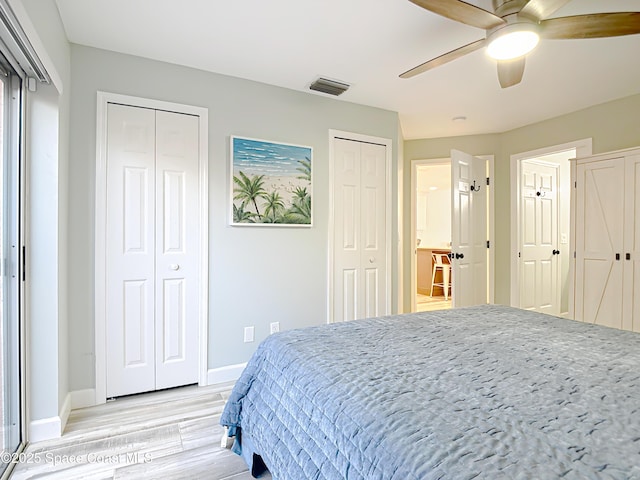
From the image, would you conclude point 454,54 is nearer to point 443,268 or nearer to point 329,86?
point 329,86

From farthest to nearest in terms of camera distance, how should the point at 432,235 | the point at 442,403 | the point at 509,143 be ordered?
1. the point at 432,235
2. the point at 509,143
3. the point at 442,403

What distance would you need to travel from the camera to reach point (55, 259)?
202 cm

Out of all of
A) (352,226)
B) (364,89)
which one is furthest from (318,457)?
(364,89)

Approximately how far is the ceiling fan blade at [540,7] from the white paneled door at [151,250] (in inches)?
87.6

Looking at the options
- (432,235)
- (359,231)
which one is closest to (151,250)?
(359,231)

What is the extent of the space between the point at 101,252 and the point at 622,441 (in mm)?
2777

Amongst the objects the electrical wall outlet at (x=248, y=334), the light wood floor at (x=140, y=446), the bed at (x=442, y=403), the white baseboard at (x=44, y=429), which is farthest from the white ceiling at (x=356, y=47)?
the light wood floor at (x=140, y=446)

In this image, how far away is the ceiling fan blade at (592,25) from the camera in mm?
1572

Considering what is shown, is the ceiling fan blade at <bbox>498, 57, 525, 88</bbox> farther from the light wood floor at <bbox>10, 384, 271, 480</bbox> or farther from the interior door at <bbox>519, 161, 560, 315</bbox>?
the light wood floor at <bbox>10, 384, 271, 480</bbox>

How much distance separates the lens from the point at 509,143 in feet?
14.6

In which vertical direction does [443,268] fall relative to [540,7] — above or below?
below

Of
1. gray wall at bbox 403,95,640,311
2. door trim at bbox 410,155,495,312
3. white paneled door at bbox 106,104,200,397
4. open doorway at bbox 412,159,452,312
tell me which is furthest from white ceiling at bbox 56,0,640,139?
open doorway at bbox 412,159,452,312

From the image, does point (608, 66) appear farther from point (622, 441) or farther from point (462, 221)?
point (622, 441)

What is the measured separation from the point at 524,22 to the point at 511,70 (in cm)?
52
